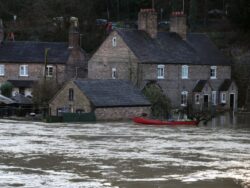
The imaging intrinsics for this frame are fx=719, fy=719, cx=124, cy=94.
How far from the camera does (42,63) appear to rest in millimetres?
79375

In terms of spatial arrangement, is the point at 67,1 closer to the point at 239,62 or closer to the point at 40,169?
the point at 239,62

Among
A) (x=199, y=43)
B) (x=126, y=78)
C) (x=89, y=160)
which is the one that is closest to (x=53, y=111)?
(x=126, y=78)

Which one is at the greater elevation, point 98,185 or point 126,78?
point 126,78

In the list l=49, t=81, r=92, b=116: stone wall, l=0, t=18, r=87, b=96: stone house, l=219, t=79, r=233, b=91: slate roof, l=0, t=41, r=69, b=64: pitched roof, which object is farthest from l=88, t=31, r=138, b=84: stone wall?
l=219, t=79, r=233, b=91: slate roof

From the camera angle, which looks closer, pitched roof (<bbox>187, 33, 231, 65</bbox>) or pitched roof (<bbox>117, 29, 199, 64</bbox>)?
pitched roof (<bbox>117, 29, 199, 64</bbox>)

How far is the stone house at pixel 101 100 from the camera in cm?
6334

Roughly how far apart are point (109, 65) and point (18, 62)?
11.2m

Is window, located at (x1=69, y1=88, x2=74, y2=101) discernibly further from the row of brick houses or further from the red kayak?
the red kayak

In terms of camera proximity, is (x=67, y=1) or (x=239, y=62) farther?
(x=67, y=1)

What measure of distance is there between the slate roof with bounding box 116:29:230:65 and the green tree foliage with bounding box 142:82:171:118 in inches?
189

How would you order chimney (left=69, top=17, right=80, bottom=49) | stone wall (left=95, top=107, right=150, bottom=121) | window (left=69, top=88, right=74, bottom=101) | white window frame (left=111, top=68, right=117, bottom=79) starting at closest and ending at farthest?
1. stone wall (left=95, top=107, right=150, bottom=121)
2. window (left=69, top=88, right=74, bottom=101)
3. white window frame (left=111, top=68, right=117, bottom=79)
4. chimney (left=69, top=17, right=80, bottom=49)

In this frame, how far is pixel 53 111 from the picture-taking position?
66.1 meters

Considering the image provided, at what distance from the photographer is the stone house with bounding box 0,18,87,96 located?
79.0m

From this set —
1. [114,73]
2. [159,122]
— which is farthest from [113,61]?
[159,122]
